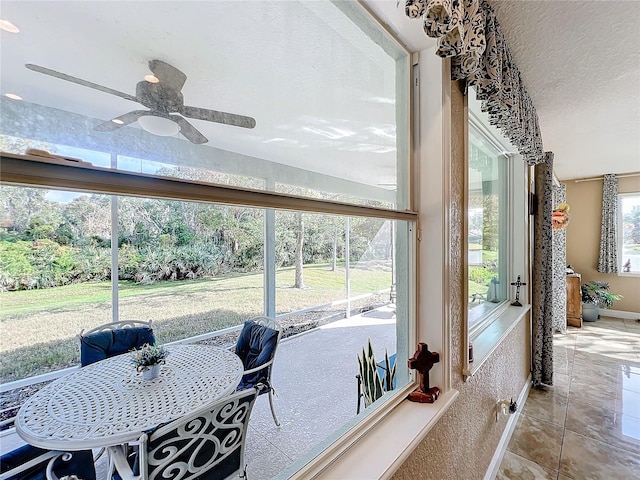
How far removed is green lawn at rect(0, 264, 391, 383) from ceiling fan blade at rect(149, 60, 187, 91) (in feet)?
1.99

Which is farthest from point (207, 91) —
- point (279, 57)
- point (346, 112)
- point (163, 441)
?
point (163, 441)

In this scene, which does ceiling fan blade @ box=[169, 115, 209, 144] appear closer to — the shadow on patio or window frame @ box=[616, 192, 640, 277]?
the shadow on patio

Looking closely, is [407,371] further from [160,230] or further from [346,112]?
[346,112]

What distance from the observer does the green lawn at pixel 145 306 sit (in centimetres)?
68

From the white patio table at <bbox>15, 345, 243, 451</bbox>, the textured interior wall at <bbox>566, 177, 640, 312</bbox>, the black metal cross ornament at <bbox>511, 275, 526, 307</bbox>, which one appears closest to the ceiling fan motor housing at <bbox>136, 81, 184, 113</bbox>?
the white patio table at <bbox>15, 345, 243, 451</bbox>

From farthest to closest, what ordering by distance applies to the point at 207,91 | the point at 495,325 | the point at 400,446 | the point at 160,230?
the point at 495,325 → the point at 207,91 → the point at 160,230 → the point at 400,446

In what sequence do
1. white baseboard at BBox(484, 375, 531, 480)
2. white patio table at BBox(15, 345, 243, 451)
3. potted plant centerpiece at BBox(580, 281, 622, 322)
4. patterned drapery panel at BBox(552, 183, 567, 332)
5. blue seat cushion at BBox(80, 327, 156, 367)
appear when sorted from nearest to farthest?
white patio table at BBox(15, 345, 243, 451), blue seat cushion at BBox(80, 327, 156, 367), white baseboard at BBox(484, 375, 531, 480), patterned drapery panel at BBox(552, 183, 567, 332), potted plant centerpiece at BBox(580, 281, 622, 322)

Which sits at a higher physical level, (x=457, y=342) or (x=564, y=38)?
A: (x=564, y=38)

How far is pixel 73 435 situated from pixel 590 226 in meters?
6.67

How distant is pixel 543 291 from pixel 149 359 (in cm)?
302

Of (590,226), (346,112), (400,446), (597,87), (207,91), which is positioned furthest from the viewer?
(590,226)

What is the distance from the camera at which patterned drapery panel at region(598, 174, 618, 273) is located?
4535 mm

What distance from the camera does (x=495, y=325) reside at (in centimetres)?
196

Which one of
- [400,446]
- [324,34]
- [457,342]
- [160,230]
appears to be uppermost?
[324,34]
